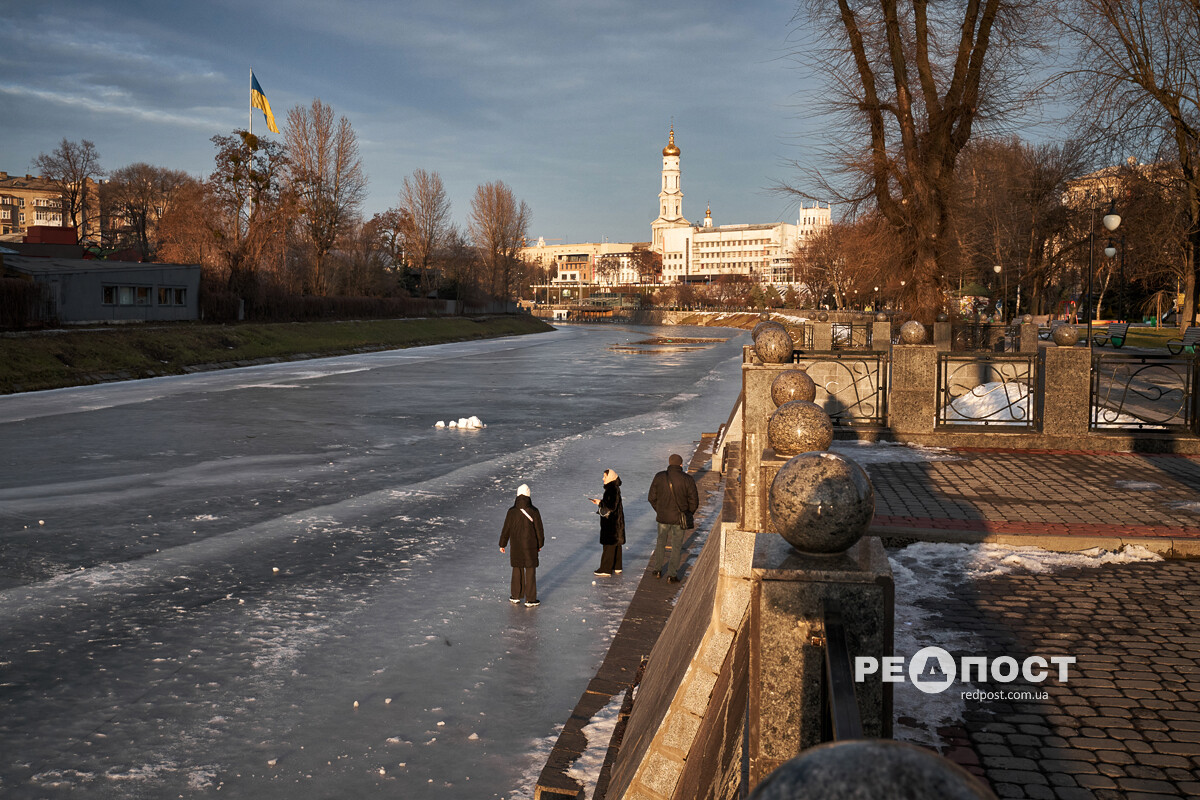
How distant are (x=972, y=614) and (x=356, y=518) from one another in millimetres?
9098

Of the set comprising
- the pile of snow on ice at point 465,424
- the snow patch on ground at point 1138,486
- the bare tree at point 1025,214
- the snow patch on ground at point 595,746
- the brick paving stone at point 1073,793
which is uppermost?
the bare tree at point 1025,214

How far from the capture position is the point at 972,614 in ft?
19.5

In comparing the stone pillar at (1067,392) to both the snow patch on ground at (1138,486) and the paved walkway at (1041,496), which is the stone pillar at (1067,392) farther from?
the snow patch on ground at (1138,486)

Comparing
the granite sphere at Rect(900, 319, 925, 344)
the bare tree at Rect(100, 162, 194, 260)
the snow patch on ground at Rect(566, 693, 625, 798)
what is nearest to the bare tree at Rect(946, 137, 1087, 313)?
the granite sphere at Rect(900, 319, 925, 344)

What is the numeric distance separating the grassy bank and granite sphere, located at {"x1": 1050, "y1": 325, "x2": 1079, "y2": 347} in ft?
98.1

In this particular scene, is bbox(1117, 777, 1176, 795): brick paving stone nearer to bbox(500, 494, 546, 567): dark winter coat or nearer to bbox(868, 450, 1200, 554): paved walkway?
bbox(868, 450, 1200, 554): paved walkway

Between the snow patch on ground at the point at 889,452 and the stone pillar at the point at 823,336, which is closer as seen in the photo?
the snow patch on ground at the point at 889,452

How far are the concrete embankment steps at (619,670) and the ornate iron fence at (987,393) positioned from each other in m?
4.88

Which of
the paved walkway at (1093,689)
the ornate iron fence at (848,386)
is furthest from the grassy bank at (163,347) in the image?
the paved walkway at (1093,689)

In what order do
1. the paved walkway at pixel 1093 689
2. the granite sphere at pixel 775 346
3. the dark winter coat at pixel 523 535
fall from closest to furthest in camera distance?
1. the paved walkway at pixel 1093 689
2. the granite sphere at pixel 775 346
3. the dark winter coat at pixel 523 535

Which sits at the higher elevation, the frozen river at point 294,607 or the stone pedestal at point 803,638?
the stone pedestal at point 803,638

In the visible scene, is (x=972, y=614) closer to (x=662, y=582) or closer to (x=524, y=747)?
(x=524, y=747)

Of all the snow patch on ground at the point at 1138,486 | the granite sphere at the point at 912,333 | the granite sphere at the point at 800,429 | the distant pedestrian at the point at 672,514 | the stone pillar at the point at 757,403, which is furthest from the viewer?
the granite sphere at the point at 912,333

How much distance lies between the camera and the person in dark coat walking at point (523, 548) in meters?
9.34
